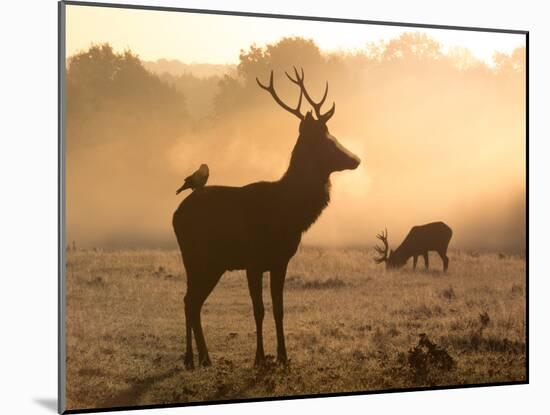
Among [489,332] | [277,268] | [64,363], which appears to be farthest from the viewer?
[489,332]

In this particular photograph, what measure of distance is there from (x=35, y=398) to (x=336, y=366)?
7.28ft

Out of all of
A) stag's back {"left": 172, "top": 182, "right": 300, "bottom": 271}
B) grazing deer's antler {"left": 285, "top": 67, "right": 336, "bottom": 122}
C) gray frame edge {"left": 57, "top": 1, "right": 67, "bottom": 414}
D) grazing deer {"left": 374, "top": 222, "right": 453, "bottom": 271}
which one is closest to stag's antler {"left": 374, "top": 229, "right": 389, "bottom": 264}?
grazing deer {"left": 374, "top": 222, "right": 453, "bottom": 271}

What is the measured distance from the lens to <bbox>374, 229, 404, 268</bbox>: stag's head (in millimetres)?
9070

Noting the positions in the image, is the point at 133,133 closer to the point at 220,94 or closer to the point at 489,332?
the point at 220,94

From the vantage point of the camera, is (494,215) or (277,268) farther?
(494,215)

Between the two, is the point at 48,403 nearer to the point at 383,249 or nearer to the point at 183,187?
the point at 183,187

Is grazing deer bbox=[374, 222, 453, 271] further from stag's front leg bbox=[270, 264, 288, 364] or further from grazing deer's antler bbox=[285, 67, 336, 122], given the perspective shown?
grazing deer's antler bbox=[285, 67, 336, 122]

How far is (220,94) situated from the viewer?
861cm

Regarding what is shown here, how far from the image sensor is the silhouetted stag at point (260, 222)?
8461 mm

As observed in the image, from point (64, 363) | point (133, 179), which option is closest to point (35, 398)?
point (64, 363)

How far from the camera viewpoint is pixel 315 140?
Result: 28.9 ft

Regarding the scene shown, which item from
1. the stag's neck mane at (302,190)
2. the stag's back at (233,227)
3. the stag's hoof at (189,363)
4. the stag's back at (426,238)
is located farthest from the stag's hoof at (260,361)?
the stag's back at (426,238)

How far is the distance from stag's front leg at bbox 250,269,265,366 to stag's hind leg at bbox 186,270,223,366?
0.87ft

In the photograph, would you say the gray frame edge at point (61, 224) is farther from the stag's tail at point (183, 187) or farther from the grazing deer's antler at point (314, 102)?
the grazing deer's antler at point (314, 102)
